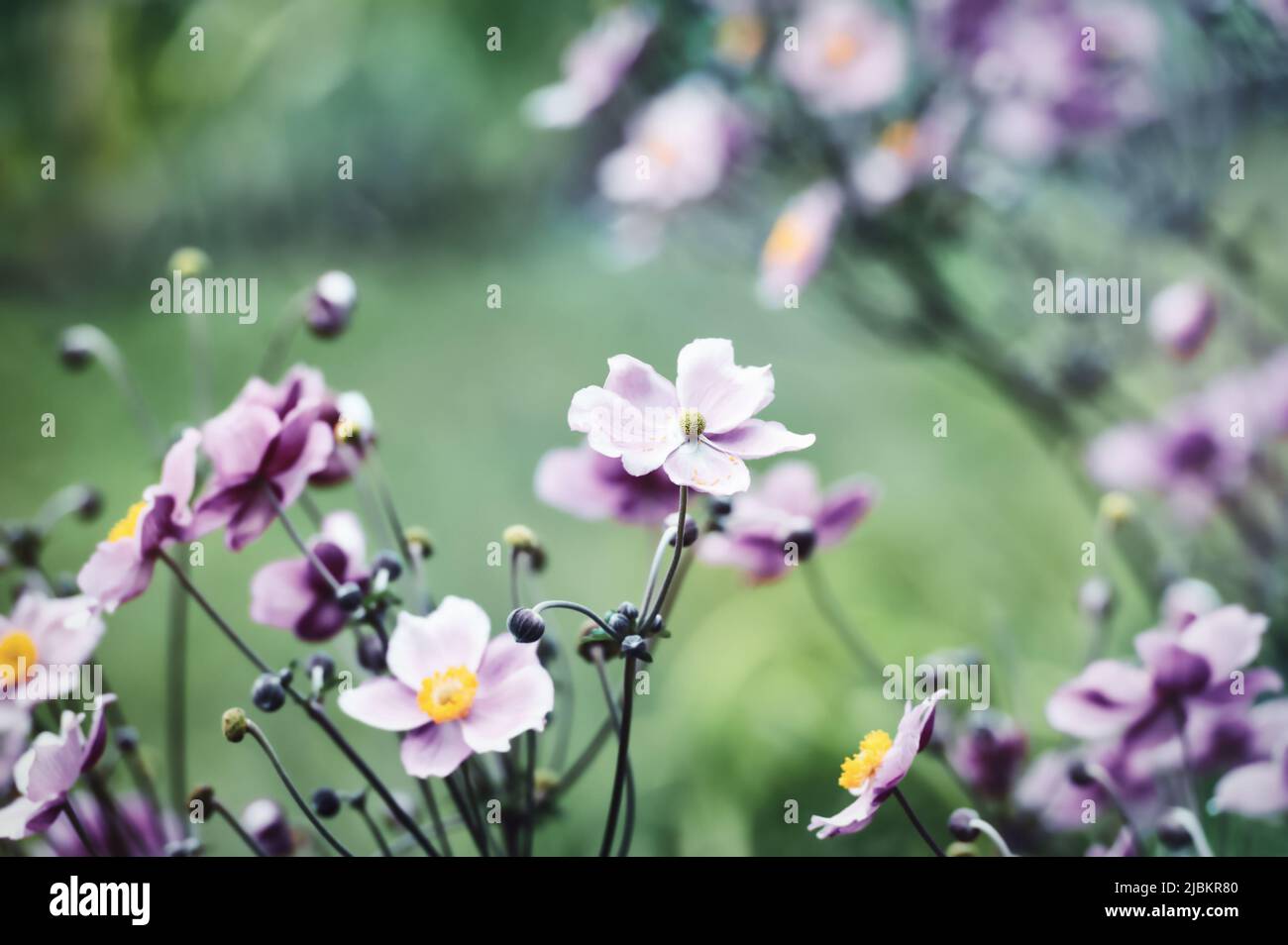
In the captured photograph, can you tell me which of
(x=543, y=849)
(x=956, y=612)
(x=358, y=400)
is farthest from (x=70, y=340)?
(x=956, y=612)

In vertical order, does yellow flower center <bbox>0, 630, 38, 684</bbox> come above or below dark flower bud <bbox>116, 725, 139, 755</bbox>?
above

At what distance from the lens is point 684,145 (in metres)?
0.62

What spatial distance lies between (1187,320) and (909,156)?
0.57 feet

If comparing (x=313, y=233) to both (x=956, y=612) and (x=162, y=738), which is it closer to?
(x=162, y=738)

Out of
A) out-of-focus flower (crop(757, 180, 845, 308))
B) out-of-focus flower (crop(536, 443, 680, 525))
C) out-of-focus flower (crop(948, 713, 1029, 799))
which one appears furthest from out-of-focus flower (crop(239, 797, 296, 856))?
out-of-focus flower (crop(757, 180, 845, 308))

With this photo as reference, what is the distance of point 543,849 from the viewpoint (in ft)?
1.99

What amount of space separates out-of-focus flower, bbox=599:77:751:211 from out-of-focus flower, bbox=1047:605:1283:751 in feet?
1.17

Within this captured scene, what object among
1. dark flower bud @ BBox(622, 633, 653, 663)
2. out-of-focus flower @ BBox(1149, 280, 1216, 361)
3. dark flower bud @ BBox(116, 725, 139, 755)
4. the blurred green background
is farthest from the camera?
the blurred green background

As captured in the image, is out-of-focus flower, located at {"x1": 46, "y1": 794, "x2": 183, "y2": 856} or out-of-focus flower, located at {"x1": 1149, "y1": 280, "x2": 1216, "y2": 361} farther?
out-of-focus flower, located at {"x1": 1149, "y1": 280, "x2": 1216, "y2": 361}

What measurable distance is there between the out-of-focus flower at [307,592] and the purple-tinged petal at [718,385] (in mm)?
124

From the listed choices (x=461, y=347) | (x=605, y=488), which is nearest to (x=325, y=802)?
(x=605, y=488)

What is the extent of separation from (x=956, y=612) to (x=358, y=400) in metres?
0.52

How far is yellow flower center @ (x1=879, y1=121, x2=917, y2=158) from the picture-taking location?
62cm

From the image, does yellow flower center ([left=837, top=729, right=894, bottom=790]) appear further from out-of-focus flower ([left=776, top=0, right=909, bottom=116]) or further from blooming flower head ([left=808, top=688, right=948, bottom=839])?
out-of-focus flower ([left=776, top=0, right=909, bottom=116])
